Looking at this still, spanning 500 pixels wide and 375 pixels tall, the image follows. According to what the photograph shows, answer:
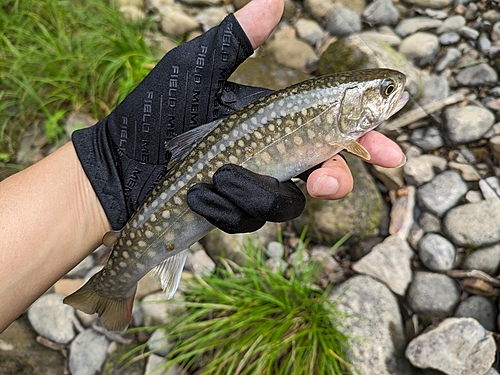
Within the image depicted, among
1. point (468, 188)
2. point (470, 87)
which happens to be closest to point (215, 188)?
point (468, 188)

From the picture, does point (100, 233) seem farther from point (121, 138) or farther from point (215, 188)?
point (215, 188)

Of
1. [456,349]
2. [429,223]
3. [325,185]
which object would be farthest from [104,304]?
[429,223]

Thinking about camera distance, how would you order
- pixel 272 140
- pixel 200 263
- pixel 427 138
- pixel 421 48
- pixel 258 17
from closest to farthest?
pixel 272 140
pixel 258 17
pixel 200 263
pixel 427 138
pixel 421 48

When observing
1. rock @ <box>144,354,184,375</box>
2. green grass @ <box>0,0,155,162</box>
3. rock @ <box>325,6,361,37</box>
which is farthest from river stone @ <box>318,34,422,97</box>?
rock @ <box>144,354,184,375</box>

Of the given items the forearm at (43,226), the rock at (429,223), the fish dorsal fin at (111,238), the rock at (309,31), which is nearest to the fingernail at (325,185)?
the fish dorsal fin at (111,238)

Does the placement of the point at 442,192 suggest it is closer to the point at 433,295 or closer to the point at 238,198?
the point at 433,295

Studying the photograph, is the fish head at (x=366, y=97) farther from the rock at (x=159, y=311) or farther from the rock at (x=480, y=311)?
the rock at (x=159, y=311)
